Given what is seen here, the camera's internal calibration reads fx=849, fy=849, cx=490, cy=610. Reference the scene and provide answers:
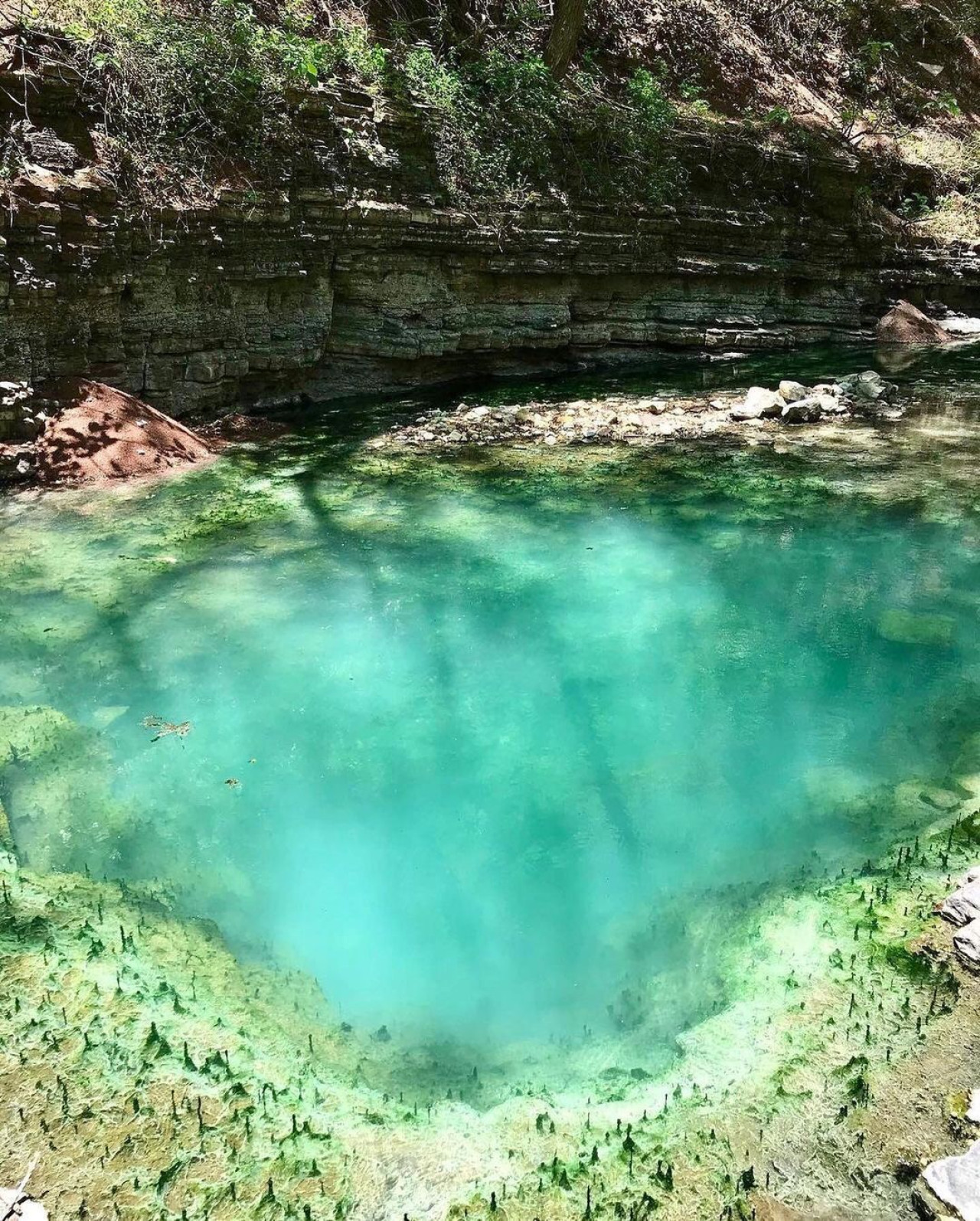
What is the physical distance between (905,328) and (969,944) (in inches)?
644

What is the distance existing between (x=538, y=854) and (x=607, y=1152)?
5.21 feet

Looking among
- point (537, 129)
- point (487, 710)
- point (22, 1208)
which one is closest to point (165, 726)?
point (487, 710)

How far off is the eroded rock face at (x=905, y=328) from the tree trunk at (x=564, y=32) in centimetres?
789

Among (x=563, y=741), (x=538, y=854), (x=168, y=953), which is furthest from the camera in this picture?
(x=563, y=741)

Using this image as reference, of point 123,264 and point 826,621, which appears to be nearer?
point 826,621

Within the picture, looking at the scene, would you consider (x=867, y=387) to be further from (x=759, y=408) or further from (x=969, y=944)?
(x=969, y=944)

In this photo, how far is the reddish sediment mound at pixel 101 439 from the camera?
8766mm

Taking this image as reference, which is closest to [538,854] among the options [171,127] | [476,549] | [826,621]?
[826,621]

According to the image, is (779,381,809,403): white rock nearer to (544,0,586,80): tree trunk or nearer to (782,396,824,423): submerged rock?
(782,396,824,423): submerged rock

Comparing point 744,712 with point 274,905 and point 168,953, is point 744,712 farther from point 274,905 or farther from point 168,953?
point 168,953

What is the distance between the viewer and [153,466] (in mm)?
9156

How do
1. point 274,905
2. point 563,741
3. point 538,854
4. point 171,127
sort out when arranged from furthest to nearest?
point 171,127 < point 563,741 < point 538,854 < point 274,905

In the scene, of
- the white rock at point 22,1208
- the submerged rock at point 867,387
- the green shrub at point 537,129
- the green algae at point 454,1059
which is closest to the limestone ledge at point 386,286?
the green shrub at point 537,129

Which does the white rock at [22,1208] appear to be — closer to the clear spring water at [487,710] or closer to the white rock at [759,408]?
the clear spring water at [487,710]
